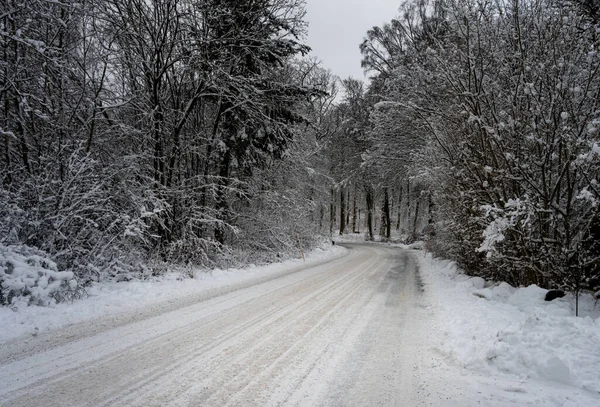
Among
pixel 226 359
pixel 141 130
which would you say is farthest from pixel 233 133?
pixel 226 359

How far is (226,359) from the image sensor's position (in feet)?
13.5

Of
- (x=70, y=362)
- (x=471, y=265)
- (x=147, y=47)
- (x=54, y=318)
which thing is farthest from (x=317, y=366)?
(x=147, y=47)

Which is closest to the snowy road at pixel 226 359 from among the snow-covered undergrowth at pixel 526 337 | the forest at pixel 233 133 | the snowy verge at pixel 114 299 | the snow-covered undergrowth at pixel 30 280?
the snowy verge at pixel 114 299

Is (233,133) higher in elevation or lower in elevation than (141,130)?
higher

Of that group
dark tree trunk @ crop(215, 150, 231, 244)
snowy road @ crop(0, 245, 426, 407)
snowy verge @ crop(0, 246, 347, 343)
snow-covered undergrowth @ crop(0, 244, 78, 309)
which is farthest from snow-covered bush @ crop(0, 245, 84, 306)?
dark tree trunk @ crop(215, 150, 231, 244)

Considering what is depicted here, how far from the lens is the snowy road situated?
329 centimetres

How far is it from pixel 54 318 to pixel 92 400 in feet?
9.36

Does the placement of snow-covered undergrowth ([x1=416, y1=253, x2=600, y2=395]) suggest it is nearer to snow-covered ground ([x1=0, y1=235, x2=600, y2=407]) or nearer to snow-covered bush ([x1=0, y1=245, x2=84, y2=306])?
snow-covered ground ([x1=0, y1=235, x2=600, y2=407])

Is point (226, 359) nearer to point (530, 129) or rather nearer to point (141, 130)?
point (530, 129)

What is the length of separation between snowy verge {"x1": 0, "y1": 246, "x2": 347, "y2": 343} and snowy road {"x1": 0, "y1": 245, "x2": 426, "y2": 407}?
36 cm

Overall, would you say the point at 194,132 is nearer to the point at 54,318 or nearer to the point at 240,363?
the point at 54,318

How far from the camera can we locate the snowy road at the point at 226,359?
3295mm

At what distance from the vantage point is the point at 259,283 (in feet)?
30.9

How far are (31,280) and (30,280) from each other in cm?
1
